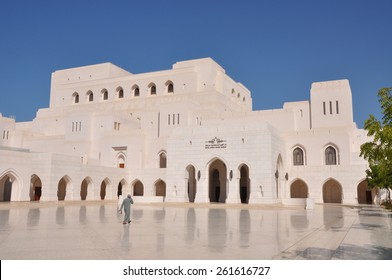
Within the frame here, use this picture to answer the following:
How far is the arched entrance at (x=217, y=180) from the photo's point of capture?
38875 millimetres

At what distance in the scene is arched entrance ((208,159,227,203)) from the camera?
38.9 metres

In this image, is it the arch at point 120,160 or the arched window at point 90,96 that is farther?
the arched window at point 90,96

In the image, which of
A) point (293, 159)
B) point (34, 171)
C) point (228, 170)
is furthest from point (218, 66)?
point (34, 171)

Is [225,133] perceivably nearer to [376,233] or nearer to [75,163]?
[75,163]

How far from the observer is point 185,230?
11.6 m

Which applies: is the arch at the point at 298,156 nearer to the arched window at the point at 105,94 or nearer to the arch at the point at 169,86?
the arch at the point at 169,86

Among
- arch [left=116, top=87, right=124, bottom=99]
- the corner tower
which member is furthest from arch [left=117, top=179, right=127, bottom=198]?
the corner tower

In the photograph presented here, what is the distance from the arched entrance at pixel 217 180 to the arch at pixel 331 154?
34.5 feet

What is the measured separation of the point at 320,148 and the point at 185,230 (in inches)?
1175

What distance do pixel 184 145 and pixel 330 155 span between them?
15.4m

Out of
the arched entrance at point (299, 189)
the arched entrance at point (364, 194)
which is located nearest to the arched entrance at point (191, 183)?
the arched entrance at point (299, 189)

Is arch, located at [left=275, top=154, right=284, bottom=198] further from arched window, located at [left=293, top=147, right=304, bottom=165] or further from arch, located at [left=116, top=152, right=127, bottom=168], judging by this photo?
arch, located at [left=116, top=152, right=127, bottom=168]

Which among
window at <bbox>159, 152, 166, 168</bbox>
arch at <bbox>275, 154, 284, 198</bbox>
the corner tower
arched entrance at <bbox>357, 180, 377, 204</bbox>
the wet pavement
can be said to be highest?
the corner tower

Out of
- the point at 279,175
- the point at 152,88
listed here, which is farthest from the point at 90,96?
the point at 279,175
